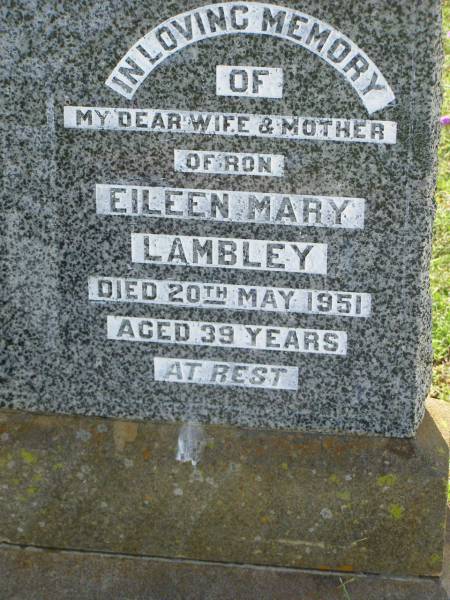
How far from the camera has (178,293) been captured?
2.45m

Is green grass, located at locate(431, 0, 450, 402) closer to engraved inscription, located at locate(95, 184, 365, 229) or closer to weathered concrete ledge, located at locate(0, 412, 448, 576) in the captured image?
weathered concrete ledge, located at locate(0, 412, 448, 576)

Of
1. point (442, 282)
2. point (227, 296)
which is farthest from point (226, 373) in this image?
point (442, 282)

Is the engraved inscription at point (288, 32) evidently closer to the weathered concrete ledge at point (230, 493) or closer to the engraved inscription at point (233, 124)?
the engraved inscription at point (233, 124)

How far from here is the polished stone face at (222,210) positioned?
7.43ft

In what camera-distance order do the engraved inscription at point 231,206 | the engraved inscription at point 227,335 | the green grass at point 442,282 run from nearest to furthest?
the engraved inscription at point 231,206
the engraved inscription at point 227,335
the green grass at point 442,282

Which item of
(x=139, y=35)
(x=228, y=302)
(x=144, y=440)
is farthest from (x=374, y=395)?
(x=139, y=35)

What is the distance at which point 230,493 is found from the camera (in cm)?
255

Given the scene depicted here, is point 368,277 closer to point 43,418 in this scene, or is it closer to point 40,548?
point 43,418

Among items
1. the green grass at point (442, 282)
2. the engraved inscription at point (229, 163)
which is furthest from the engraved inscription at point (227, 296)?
the green grass at point (442, 282)

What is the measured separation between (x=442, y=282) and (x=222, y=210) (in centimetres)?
201

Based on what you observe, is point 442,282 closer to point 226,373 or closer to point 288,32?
point 226,373

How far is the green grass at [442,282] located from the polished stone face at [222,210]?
110cm

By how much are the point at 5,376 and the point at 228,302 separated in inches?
25.2

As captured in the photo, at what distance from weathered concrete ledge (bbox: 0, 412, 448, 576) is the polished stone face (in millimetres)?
65
